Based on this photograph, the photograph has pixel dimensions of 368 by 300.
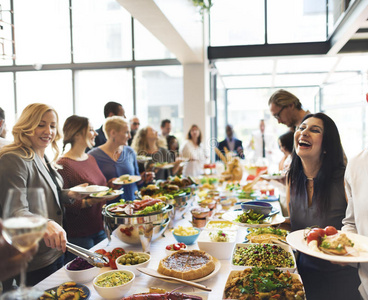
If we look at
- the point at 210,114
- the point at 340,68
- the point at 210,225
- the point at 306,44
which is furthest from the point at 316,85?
the point at 210,225

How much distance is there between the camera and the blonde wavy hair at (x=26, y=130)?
1.71 metres

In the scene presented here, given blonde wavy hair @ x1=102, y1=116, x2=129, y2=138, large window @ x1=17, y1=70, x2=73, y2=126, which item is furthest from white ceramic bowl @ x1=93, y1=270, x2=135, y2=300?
large window @ x1=17, y1=70, x2=73, y2=126

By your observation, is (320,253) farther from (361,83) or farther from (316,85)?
(316,85)

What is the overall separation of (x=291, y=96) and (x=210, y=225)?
150 centimetres

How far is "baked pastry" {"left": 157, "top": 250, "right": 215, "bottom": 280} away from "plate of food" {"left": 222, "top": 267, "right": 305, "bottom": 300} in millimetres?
143

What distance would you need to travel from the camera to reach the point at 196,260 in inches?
59.2

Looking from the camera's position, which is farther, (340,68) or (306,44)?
(340,68)

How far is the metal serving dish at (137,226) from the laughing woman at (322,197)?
0.82m

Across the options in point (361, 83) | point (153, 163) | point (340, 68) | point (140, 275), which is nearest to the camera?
point (140, 275)

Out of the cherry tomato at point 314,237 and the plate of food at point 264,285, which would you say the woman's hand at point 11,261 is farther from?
the cherry tomato at point 314,237

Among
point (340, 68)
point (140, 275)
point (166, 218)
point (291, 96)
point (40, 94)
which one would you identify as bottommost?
point (140, 275)

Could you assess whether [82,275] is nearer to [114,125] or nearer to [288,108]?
[114,125]

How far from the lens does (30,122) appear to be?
1.78m

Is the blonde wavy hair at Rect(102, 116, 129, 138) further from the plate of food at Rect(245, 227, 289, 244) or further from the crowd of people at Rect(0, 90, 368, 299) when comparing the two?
the plate of food at Rect(245, 227, 289, 244)
